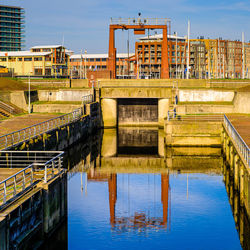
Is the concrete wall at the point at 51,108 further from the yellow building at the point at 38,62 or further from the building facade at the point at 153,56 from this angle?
the building facade at the point at 153,56

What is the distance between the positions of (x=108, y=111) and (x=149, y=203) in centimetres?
4381

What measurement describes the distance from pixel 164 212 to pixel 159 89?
44.6 meters

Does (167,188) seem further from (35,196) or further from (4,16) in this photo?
(4,16)

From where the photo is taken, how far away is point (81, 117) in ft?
217

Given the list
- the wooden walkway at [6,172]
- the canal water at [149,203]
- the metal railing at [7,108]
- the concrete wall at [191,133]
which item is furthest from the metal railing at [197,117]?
the wooden walkway at [6,172]

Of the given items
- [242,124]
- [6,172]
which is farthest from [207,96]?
[6,172]

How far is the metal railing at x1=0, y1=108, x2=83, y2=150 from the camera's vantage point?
4006cm

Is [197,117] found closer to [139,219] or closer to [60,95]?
[60,95]

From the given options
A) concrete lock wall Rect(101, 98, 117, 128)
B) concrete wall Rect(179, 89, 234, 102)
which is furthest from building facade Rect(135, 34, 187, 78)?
concrete wall Rect(179, 89, 234, 102)

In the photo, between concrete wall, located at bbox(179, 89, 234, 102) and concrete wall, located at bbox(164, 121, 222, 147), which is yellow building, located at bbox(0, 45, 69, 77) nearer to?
concrete wall, located at bbox(179, 89, 234, 102)

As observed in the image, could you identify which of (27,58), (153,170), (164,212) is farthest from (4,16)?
(164,212)

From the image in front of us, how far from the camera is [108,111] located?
79.0 metres

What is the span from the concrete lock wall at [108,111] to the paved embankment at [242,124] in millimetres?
20853

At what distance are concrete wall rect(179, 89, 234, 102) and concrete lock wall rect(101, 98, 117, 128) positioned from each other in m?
11.7
